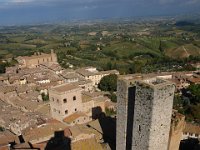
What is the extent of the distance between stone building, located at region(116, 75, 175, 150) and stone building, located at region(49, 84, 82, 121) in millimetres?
12058

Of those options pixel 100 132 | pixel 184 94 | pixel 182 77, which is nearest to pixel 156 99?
A: pixel 100 132

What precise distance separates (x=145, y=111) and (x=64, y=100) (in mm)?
15467

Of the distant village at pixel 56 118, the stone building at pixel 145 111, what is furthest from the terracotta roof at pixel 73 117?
the stone building at pixel 145 111

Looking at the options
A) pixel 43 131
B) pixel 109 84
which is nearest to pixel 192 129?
pixel 43 131

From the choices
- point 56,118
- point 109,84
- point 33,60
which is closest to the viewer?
point 56,118

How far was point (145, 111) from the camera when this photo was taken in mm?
17844

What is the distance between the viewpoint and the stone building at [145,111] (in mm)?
17453

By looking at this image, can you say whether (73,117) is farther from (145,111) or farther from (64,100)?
(145,111)

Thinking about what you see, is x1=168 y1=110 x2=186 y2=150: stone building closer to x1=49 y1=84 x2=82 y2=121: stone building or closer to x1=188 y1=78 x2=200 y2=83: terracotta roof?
x1=49 y1=84 x2=82 y2=121: stone building

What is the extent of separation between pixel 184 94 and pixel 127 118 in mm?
36234

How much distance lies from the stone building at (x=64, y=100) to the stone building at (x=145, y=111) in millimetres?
12058

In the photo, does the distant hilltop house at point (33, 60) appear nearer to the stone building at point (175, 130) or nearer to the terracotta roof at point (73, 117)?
the terracotta roof at point (73, 117)

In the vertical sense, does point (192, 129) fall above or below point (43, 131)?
below

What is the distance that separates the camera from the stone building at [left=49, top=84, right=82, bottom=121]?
3144 centimetres
